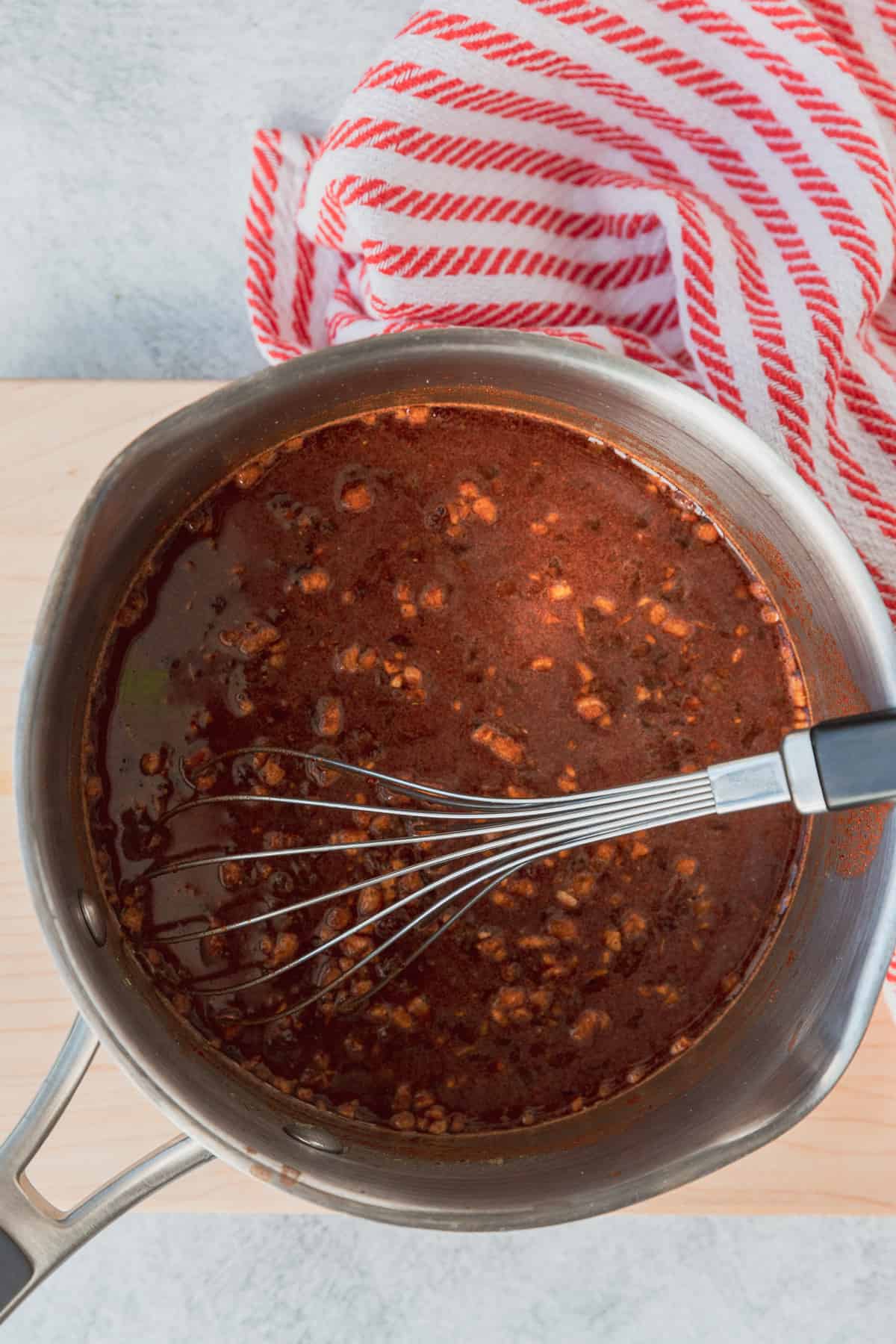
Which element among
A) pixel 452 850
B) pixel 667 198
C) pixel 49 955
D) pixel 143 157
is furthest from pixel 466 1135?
pixel 143 157

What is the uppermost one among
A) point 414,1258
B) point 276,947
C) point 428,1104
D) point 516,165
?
point 516,165

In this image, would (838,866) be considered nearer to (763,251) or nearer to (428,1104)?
(428,1104)

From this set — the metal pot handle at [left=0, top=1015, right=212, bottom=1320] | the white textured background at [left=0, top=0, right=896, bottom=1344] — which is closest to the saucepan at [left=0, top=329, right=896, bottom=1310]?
the metal pot handle at [left=0, top=1015, right=212, bottom=1320]

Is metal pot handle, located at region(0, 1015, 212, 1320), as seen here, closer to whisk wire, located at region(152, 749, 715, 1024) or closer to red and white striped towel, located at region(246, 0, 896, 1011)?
whisk wire, located at region(152, 749, 715, 1024)

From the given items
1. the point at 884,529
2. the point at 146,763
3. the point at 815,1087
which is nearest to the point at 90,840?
the point at 146,763

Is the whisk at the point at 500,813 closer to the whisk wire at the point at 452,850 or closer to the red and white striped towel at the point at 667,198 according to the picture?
the whisk wire at the point at 452,850

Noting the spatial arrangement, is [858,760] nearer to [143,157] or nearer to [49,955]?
[49,955]
